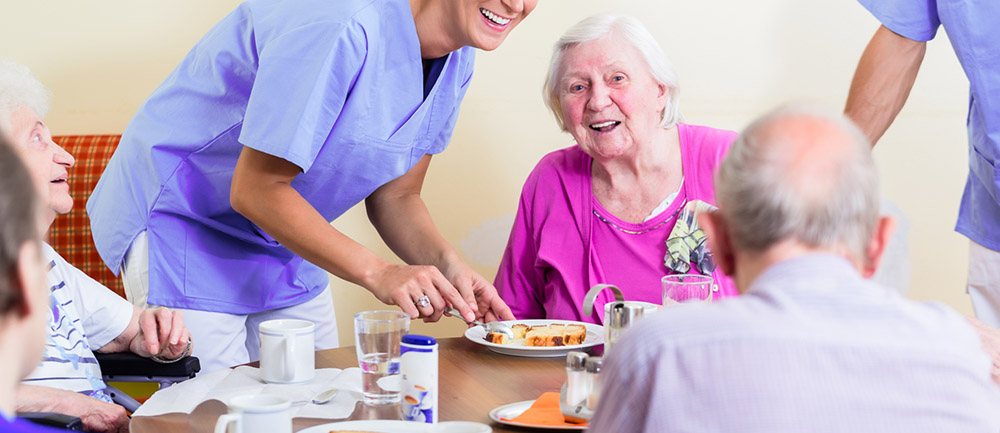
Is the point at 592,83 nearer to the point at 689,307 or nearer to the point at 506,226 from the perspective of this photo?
the point at 506,226

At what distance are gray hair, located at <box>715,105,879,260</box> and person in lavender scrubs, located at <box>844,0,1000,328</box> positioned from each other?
1202 mm

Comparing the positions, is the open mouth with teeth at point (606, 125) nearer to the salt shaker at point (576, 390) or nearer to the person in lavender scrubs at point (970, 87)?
the person in lavender scrubs at point (970, 87)

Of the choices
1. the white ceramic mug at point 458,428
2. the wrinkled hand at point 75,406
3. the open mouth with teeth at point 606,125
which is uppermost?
the open mouth with teeth at point 606,125

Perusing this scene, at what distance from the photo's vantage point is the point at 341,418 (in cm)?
121

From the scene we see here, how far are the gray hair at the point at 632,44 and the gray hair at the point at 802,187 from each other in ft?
4.24

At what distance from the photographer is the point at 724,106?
9.49 feet

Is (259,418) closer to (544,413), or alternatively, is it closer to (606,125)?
(544,413)

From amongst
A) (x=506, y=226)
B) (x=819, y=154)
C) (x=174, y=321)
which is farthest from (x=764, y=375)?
(x=506, y=226)

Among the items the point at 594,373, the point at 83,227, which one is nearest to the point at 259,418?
the point at 594,373

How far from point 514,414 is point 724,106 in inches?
75.6

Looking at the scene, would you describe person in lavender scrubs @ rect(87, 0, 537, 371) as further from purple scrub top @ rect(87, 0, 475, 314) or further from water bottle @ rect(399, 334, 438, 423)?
water bottle @ rect(399, 334, 438, 423)

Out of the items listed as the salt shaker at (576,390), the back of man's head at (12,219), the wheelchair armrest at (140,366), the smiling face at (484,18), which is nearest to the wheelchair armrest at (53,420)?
the wheelchair armrest at (140,366)

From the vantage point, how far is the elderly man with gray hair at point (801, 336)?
0.71 metres

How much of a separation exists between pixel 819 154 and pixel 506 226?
2.15 metres
